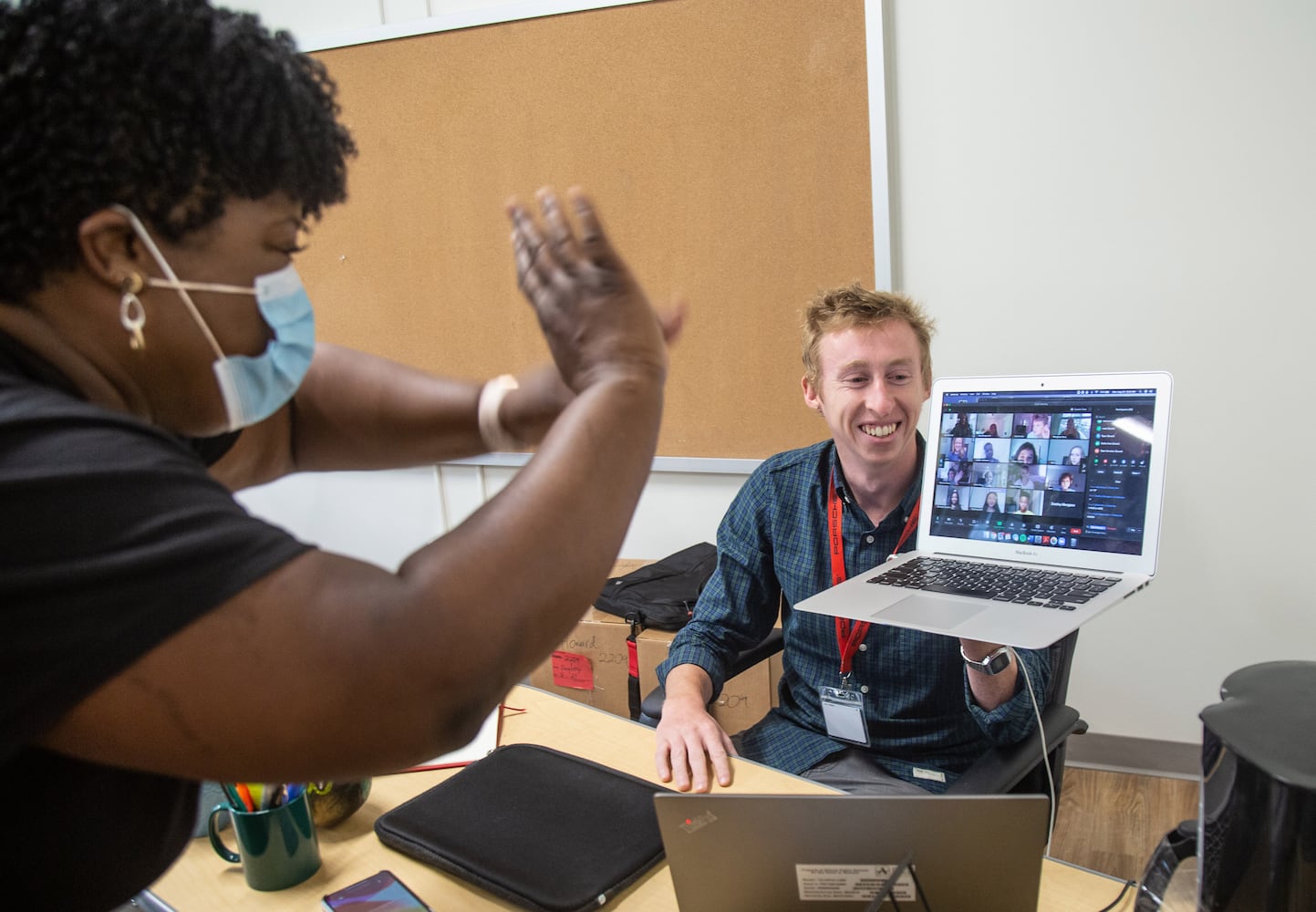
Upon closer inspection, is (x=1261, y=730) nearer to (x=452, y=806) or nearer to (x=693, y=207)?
(x=452, y=806)

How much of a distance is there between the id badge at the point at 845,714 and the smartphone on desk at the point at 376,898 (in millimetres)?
869

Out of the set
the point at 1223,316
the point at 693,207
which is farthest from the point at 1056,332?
the point at 693,207

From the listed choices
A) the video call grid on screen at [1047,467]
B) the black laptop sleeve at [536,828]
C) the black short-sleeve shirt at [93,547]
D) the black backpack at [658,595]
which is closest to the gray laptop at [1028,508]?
the video call grid on screen at [1047,467]

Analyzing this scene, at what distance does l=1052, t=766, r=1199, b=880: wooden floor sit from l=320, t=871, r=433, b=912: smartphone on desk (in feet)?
5.71

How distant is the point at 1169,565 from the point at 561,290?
88.0 inches

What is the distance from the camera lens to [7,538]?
46 centimetres

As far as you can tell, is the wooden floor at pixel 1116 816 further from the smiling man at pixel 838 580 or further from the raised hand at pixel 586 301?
the raised hand at pixel 586 301

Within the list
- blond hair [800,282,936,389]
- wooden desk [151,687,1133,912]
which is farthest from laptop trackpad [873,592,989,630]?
blond hair [800,282,936,389]

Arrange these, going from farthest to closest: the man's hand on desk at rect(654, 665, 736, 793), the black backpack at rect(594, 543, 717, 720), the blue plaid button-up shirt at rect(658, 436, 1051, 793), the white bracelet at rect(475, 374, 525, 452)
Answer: the black backpack at rect(594, 543, 717, 720)
the blue plaid button-up shirt at rect(658, 436, 1051, 793)
the man's hand on desk at rect(654, 665, 736, 793)
the white bracelet at rect(475, 374, 525, 452)

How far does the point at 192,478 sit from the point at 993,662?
1.14 metres

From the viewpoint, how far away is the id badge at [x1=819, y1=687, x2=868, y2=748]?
1615mm

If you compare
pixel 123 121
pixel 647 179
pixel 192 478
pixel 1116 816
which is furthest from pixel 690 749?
pixel 647 179

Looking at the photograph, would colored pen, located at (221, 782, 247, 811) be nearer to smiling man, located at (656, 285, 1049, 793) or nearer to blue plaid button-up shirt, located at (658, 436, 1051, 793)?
smiling man, located at (656, 285, 1049, 793)

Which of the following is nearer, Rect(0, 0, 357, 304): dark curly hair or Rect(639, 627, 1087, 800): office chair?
Rect(0, 0, 357, 304): dark curly hair
